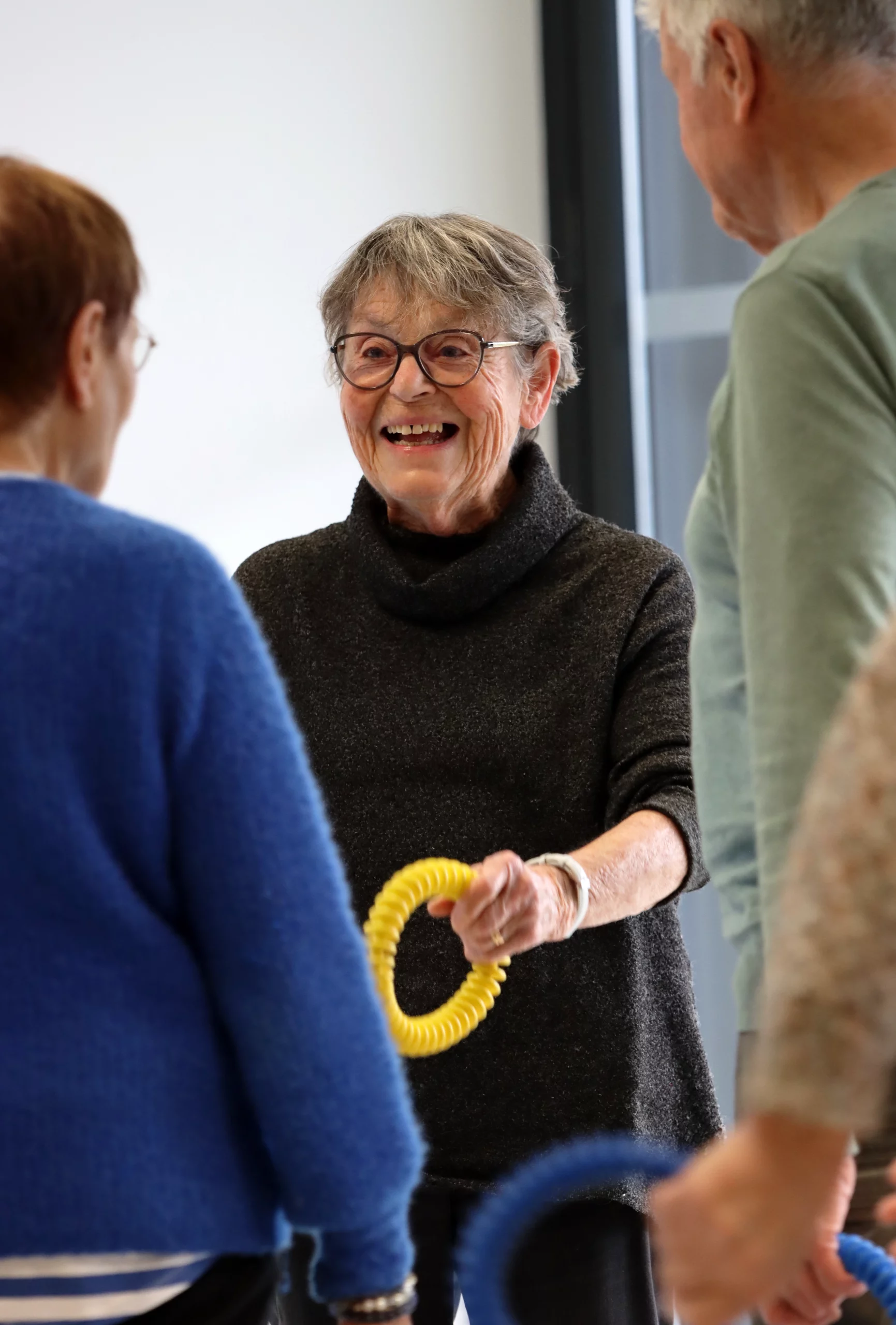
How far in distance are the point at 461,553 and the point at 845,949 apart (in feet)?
4.04

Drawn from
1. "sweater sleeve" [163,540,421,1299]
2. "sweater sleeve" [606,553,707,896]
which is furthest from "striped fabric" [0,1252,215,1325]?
"sweater sleeve" [606,553,707,896]

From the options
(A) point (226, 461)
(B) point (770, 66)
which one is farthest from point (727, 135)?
(A) point (226, 461)

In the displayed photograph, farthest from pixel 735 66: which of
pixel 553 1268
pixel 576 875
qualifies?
pixel 553 1268

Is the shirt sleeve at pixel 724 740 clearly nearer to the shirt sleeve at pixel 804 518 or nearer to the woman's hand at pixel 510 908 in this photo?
the shirt sleeve at pixel 804 518

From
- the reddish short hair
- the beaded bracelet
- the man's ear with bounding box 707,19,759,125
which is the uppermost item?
the man's ear with bounding box 707,19,759,125

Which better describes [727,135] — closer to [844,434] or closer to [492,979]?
[844,434]

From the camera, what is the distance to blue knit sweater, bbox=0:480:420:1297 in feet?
3.10

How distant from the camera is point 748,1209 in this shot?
70 centimetres

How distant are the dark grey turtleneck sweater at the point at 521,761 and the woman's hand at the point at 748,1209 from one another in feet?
3.03

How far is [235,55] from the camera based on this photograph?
2982 mm

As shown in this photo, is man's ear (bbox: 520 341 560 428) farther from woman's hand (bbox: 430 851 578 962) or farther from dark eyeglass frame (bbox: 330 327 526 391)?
woman's hand (bbox: 430 851 578 962)

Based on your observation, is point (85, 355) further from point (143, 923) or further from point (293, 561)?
point (293, 561)

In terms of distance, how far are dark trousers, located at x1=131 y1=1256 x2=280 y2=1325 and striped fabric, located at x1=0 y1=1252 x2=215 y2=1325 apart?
21 mm

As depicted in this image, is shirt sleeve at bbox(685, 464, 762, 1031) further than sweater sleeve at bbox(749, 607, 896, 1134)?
Yes
